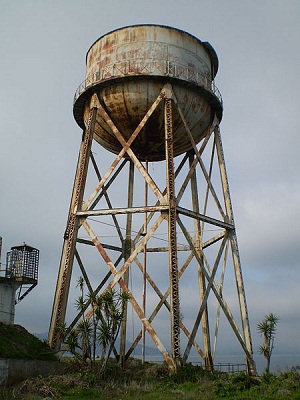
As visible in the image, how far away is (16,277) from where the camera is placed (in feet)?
86.6

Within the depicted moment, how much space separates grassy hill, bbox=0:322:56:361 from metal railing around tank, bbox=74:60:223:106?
41.2ft

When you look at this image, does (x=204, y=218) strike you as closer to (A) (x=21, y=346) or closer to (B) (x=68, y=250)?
(B) (x=68, y=250)

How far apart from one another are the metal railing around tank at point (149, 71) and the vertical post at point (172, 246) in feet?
4.66

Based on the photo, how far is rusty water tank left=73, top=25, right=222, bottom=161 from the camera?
914 inches

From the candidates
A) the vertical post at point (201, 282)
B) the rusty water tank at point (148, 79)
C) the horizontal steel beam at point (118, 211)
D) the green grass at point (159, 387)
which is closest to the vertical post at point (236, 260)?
the rusty water tank at point (148, 79)

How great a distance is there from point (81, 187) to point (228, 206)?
7.70 meters

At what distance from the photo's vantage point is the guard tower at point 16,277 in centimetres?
2569

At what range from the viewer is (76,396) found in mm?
16359

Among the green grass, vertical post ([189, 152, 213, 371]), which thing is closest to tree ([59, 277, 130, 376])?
the green grass

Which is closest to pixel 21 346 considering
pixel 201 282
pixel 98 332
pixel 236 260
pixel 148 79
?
pixel 98 332

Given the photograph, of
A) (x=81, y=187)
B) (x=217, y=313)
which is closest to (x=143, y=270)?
(x=217, y=313)

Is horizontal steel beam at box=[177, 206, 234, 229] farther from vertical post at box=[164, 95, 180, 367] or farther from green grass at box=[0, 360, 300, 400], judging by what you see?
green grass at box=[0, 360, 300, 400]

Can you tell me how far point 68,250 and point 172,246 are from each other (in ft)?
16.9

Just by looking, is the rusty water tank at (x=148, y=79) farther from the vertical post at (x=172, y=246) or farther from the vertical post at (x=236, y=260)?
the vertical post at (x=236, y=260)
